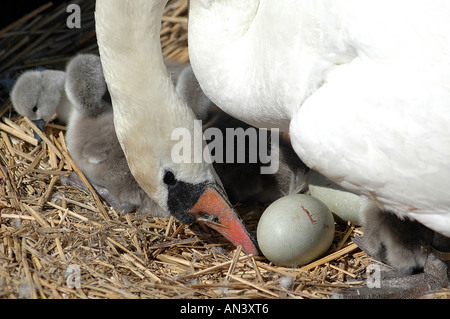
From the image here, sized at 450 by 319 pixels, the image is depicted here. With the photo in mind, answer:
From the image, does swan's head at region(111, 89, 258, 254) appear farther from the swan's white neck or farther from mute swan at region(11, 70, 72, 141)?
mute swan at region(11, 70, 72, 141)

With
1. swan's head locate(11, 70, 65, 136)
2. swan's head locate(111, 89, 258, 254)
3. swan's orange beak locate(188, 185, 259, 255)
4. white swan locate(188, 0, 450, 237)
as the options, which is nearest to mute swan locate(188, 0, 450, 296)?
white swan locate(188, 0, 450, 237)

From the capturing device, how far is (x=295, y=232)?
279 centimetres

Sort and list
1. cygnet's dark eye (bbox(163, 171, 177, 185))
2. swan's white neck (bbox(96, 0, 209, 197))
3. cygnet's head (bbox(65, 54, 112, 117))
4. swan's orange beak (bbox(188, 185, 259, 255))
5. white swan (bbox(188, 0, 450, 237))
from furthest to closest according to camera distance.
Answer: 1. cygnet's head (bbox(65, 54, 112, 117))
2. swan's orange beak (bbox(188, 185, 259, 255))
3. cygnet's dark eye (bbox(163, 171, 177, 185))
4. swan's white neck (bbox(96, 0, 209, 197))
5. white swan (bbox(188, 0, 450, 237))

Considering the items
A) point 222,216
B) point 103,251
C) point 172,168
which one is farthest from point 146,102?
point 103,251

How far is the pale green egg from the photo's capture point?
280 centimetres

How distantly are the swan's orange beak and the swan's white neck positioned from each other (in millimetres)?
258

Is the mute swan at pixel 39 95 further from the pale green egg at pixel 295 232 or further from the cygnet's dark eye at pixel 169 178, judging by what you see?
the pale green egg at pixel 295 232

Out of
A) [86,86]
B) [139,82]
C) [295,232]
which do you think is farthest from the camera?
[86,86]

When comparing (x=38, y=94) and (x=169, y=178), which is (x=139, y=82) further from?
(x=38, y=94)

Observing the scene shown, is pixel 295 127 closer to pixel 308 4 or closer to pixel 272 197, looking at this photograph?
pixel 308 4

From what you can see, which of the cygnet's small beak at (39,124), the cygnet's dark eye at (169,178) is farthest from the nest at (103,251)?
the cygnet's dark eye at (169,178)

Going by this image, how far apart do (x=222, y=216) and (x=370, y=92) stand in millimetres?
1018

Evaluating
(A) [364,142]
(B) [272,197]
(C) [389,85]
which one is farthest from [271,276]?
(C) [389,85]

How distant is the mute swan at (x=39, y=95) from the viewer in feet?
11.9
